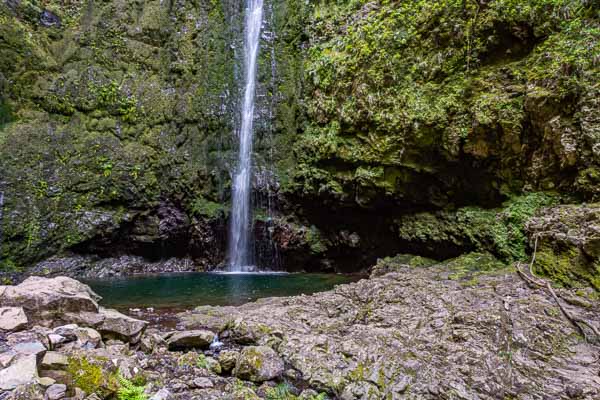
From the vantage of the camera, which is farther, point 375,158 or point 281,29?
point 281,29

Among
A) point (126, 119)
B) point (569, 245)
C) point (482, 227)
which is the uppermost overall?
point (126, 119)

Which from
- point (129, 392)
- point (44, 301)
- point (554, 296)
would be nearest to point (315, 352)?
point (129, 392)

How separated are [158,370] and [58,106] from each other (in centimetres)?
1514

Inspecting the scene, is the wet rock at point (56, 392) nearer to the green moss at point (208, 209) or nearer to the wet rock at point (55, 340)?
the wet rock at point (55, 340)

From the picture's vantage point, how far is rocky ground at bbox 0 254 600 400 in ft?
10.3

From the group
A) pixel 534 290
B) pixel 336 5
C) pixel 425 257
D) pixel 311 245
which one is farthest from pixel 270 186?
pixel 534 290

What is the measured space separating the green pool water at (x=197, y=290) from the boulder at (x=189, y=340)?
125 inches

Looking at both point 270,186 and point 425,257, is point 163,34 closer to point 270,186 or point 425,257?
point 270,186

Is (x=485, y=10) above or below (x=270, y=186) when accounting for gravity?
above

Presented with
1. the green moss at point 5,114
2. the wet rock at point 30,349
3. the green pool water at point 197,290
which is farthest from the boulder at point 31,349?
the green moss at point 5,114

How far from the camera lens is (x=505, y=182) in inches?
387

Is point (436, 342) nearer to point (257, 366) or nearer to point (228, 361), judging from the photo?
point (257, 366)

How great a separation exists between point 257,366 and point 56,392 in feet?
6.01

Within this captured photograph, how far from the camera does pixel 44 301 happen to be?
13.8ft
